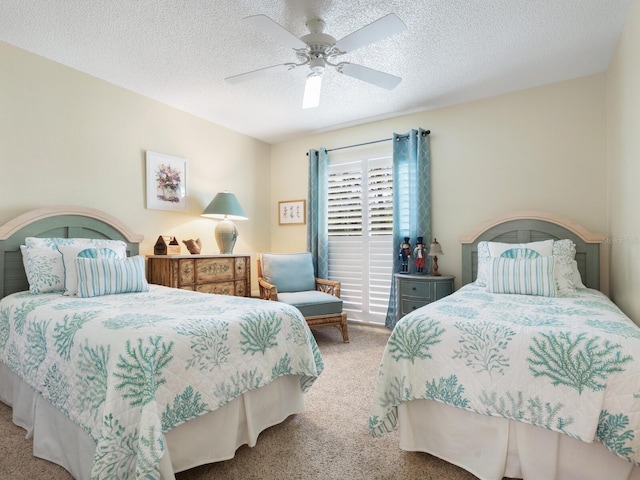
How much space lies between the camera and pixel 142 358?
4.48 ft

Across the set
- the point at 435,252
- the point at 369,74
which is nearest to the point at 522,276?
the point at 435,252

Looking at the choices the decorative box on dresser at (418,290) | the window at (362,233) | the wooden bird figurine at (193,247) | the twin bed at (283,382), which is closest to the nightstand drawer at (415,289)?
the decorative box on dresser at (418,290)

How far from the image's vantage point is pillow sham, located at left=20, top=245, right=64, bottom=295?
2.52m

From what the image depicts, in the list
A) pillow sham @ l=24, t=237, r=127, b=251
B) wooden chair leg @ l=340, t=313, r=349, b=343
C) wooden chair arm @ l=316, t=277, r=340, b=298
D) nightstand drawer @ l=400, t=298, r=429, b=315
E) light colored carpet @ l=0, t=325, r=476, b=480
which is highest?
pillow sham @ l=24, t=237, r=127, b=251

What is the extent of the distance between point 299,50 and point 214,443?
2.38 metres

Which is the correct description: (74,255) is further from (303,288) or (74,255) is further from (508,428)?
(508,428)

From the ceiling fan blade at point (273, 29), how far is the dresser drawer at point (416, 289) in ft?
8.06

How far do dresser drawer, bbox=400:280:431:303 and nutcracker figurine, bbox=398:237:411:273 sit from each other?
321 mm

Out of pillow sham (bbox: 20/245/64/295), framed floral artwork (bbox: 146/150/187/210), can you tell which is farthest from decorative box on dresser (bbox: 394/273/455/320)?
pillow sham (bbox: 20/245/64/295)

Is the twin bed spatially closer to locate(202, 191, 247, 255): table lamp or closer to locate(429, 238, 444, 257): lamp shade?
locate(429, 238, 444, 257): lamp shade

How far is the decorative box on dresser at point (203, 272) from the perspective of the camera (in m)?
3.38

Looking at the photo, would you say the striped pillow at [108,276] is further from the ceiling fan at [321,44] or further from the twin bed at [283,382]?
the ceiling fan at [321,44]

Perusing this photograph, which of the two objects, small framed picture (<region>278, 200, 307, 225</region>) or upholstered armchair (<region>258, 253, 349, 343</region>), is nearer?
upholstered armchair (<region>258, 253, 349, 343</region>)

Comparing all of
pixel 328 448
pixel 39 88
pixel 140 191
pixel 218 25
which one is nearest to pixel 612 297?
pixel 328 448
